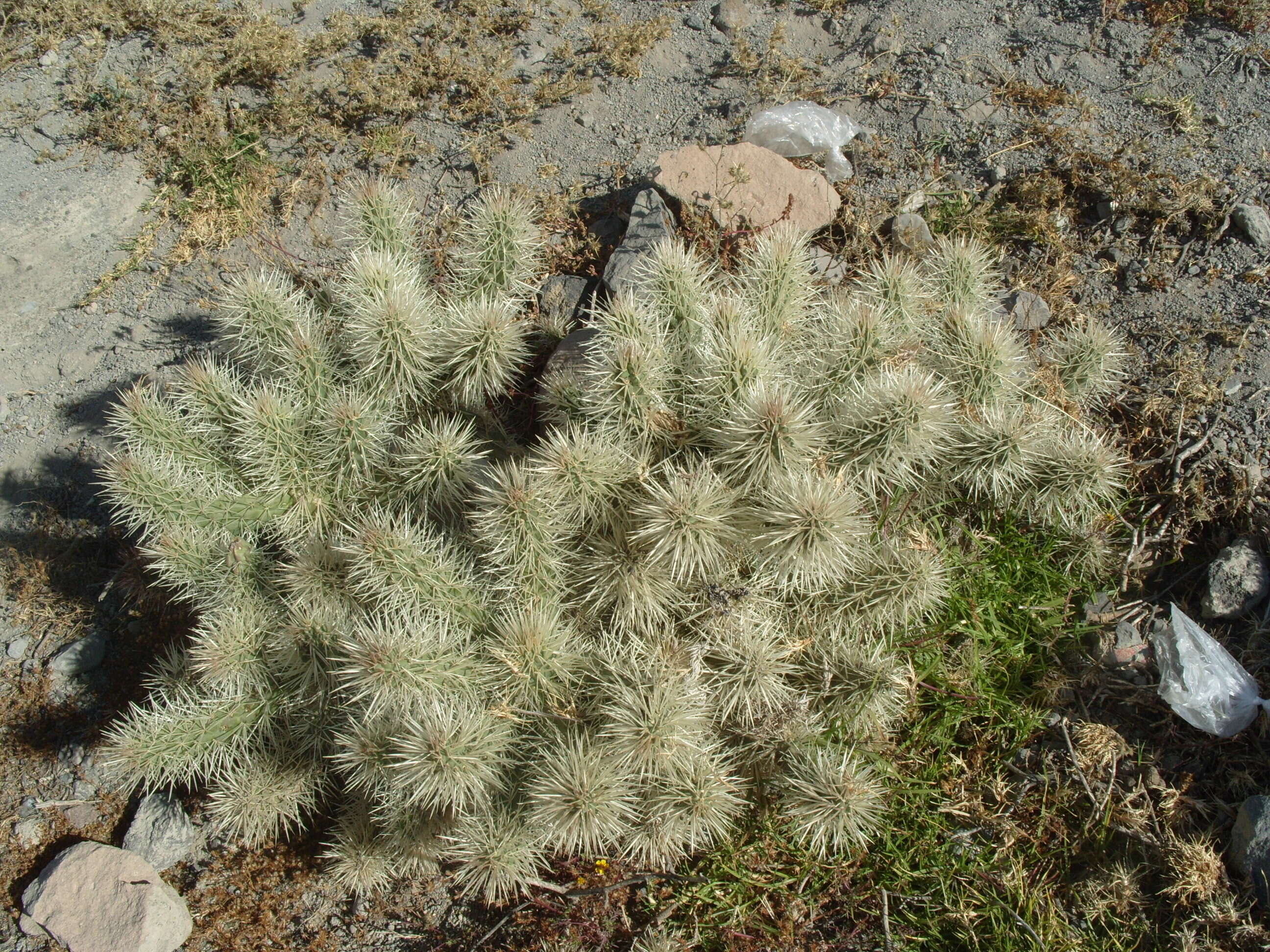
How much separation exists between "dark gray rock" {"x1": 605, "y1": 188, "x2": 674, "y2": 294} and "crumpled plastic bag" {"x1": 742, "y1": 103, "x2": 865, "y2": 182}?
2.49 feet

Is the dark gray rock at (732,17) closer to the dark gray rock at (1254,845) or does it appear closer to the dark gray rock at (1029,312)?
the dark gray rock at (1029,312)

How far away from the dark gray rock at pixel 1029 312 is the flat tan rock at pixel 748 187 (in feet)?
3.41

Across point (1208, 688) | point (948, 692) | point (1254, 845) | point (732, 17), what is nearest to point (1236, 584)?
point (1208, 688)

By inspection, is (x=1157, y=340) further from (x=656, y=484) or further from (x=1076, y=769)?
(x=656, y=484)

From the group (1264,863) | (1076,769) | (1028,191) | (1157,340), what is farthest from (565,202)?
(1264,863)

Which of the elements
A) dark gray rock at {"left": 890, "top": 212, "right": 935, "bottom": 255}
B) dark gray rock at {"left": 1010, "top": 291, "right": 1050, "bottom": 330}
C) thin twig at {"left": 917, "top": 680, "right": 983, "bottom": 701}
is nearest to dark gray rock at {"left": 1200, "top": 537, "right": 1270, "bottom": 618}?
thin twig at {"left": 917, "top": 680, "right": 983, "bottom": 701}

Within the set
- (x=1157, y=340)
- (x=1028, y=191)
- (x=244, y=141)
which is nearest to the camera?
(x=1157, y=340)

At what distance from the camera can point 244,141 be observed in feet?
16.4

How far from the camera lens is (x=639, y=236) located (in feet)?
13.7

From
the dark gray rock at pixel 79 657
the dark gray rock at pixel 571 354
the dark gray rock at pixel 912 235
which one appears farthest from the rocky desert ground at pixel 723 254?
the dark gray rock at pixel 571 354

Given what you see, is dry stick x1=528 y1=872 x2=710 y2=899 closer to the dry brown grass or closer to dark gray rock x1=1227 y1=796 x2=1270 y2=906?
dark gray rock x1=1227 y1=796 x2=1270 y2=906

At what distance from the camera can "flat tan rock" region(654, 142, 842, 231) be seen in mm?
4277

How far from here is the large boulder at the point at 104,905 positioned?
3.02 metres

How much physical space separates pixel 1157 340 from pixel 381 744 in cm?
382
